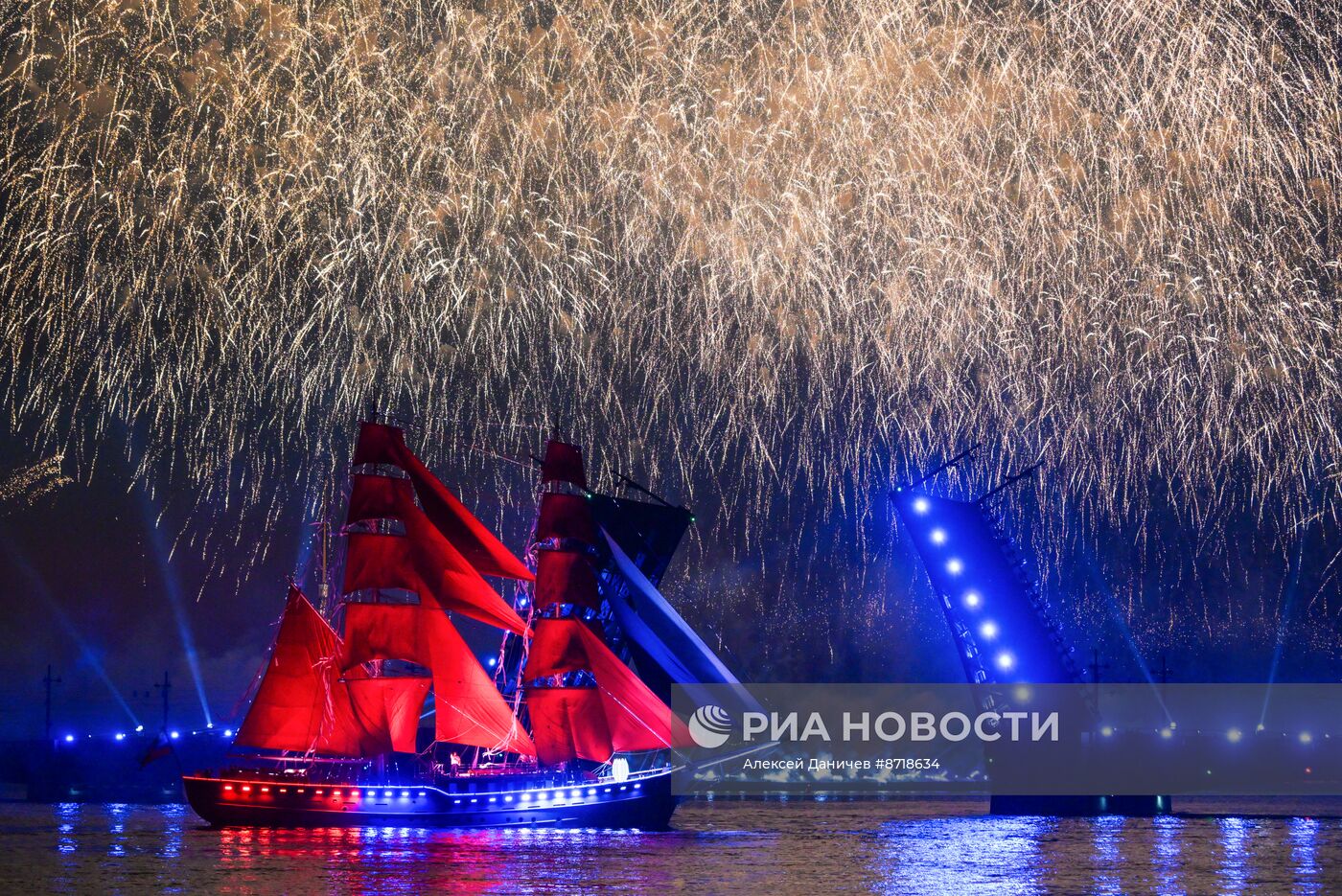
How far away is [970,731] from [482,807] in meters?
19.9

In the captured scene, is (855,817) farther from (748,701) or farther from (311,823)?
(311,823)

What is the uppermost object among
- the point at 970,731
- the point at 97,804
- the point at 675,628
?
the point at 675,628

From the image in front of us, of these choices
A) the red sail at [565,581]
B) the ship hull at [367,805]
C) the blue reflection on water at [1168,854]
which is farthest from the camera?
the red sail at [565,581]

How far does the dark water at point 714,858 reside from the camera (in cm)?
3656

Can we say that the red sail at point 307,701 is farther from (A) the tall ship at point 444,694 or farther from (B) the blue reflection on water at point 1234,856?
(B) the blue reflection on water at point 1234,856

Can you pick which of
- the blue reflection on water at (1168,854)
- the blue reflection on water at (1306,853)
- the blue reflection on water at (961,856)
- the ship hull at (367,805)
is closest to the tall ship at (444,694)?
the ship hull at (367,805)

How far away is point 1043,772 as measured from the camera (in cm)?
6116

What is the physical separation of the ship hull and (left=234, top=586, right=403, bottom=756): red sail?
167 centimetres

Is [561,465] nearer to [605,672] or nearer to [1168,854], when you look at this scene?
[605,672]

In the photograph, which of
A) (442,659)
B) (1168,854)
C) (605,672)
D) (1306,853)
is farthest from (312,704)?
(1306,853)

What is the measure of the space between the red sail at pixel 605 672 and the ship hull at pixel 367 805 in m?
3.47

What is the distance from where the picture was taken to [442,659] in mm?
62344

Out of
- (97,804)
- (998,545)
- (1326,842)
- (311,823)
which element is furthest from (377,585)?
(97,804)

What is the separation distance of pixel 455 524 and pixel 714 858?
2374 centimetres
